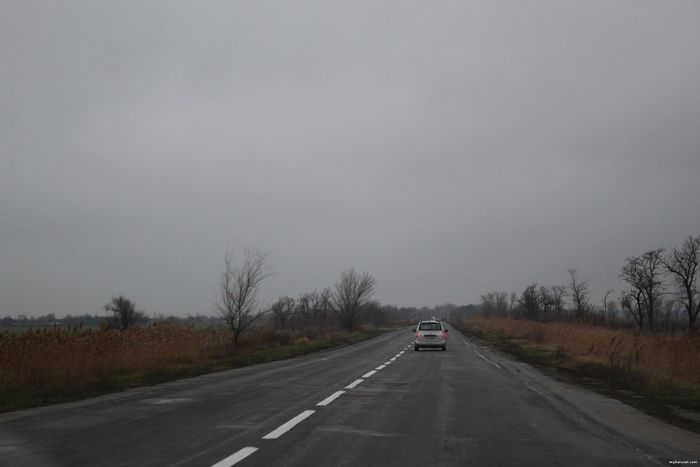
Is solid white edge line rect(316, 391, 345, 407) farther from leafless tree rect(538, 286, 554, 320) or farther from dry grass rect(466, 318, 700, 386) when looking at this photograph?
leafless tree rect(538, 286, 554, 320)

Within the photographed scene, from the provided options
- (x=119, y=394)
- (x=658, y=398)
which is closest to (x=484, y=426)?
(x=658, y=398)

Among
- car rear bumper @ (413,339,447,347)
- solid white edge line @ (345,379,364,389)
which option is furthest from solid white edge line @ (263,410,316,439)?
car rear bumper @ (413,339,447,347)

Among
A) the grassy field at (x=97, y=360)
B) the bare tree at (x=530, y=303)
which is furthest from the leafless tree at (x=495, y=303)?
the grassy field at (x=97, y=360)

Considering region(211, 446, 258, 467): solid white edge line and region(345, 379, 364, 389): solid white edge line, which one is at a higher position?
region(211, 446, 258, 467): solid white edge line

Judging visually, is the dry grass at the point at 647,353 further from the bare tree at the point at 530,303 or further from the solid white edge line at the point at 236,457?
the bare tree at the point at 530,303

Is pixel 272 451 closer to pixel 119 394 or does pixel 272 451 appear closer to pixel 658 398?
pixel 119 394

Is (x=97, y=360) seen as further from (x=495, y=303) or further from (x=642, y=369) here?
(x=495, y=303)

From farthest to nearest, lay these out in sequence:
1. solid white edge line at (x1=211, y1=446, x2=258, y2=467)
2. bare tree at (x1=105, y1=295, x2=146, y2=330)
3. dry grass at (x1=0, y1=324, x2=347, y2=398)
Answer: bare tree at (x1=105, y1=295, x2=146, y2=330)
dry grass at (x1=0, y1=324, x2=347, y2=398)
solid white edge line at (x1=211, y1=446, x2=258, y2=467)

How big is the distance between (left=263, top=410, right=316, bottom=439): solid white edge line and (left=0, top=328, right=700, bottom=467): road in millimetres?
31

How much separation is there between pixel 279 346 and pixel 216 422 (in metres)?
27.4

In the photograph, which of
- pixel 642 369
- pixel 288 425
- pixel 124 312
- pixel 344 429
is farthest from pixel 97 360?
pixel 124 312

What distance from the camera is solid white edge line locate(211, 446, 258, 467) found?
6435 mm

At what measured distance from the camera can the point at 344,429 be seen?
8.72 metres

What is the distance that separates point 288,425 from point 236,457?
227 centimetres
